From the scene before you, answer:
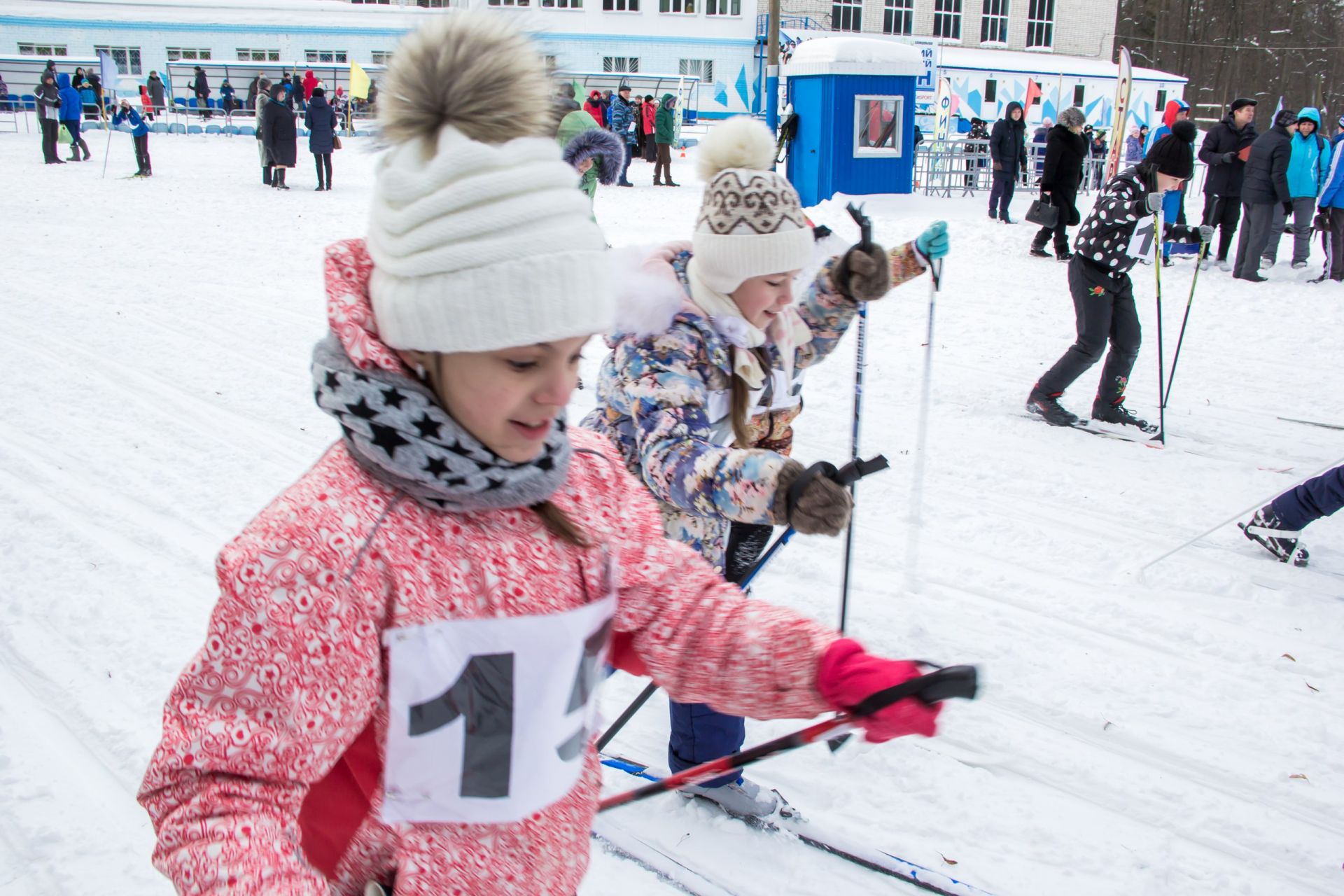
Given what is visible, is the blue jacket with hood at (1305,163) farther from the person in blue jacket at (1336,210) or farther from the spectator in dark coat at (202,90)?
the spectator in dark coat at (202,90)

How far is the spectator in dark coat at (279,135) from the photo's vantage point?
1633 cm

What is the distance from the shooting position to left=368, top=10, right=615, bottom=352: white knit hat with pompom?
110 cm

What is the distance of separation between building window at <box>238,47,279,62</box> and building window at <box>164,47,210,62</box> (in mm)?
1357

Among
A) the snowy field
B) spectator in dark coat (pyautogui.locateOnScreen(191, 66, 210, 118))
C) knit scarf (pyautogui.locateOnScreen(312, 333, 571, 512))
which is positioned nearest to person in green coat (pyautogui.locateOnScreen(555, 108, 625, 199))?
the snowy field

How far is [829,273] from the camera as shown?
A: 3.01 metres

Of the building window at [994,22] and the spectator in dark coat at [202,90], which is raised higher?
the building window at [994,22]

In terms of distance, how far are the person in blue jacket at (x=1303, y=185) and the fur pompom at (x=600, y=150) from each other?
841cm

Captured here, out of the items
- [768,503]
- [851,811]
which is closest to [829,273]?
[768,503]

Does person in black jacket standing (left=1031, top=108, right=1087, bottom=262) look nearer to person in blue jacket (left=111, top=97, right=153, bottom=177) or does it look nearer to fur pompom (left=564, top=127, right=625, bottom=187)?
fur pompom (left=564, top=127, right=625, bottom=187)

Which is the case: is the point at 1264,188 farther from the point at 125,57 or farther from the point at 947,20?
the point at 125,57

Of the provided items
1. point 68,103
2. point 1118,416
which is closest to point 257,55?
point 68,103

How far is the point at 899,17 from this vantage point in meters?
44.1

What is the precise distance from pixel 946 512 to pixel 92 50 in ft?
151

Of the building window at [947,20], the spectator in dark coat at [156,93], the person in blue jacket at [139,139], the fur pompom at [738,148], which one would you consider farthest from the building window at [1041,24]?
the fur pompom at [738,148]
